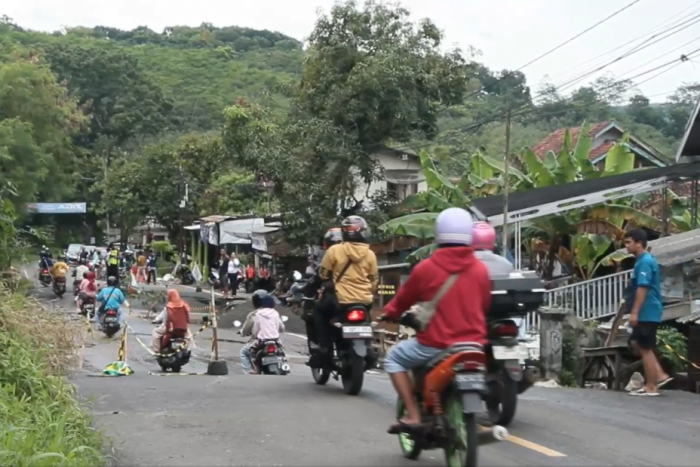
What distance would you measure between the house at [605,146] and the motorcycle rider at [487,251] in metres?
24.1

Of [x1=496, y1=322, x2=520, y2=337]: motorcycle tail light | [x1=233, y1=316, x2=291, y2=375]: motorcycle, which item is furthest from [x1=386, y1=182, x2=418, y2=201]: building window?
[x1=496, y1=322, x2=520, y2=337]: motorcycle tail light

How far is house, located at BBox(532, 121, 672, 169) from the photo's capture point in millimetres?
32781

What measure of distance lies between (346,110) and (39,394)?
22808 millimetres

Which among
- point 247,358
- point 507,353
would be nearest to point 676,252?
point 247,358

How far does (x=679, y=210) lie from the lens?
83.4ft

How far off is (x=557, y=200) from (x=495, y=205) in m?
1.32

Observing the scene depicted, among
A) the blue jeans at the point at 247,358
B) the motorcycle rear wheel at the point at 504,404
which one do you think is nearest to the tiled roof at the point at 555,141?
the blue jeans at the point at 247,358

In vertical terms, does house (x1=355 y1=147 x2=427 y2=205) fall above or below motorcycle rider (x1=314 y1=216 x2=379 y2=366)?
above

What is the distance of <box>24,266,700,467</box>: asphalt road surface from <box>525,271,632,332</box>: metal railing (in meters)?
9.12

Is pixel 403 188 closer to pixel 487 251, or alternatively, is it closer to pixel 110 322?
pixel 110 322

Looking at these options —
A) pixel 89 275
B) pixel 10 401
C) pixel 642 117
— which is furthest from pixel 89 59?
pixel 10 401

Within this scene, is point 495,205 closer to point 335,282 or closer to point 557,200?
point 557,200

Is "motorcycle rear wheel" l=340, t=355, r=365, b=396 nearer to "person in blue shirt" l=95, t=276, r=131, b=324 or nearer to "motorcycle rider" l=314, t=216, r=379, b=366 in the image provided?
"motorcycle rider" l=314, t=216, r=379, b=366

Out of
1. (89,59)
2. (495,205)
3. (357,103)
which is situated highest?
(89,59)
